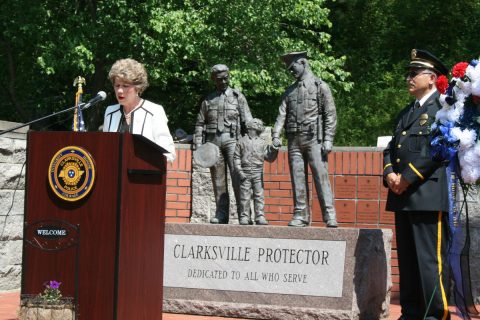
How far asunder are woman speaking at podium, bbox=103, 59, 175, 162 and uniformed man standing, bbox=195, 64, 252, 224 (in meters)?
3.37

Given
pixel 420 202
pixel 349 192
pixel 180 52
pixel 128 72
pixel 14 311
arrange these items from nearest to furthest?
pixel 128 72, pixel 420 202, pixel 14 311, pixel 349 192, pixel 180 52

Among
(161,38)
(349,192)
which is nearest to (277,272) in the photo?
(349,192)

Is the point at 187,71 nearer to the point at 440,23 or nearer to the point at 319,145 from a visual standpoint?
the point at 440,23

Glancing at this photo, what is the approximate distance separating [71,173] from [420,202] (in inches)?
101

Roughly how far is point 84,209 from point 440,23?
2230 cm

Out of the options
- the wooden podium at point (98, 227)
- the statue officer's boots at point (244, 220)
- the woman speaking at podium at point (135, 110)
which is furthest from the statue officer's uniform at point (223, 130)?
the wooden podium at point (98, 227)

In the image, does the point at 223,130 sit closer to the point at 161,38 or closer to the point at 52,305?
the point at 52,305

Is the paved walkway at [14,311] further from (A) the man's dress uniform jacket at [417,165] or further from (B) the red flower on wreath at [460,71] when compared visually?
(B) the red flower on wreath at [460,71]

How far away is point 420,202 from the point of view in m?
6.54

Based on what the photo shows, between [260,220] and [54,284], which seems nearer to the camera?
[54,284]

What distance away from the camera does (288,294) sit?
8133 mm

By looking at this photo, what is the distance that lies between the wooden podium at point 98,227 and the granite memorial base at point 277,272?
2.92 metres

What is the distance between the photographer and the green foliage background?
18.0m

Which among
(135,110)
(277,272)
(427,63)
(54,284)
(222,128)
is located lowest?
(277,272)
